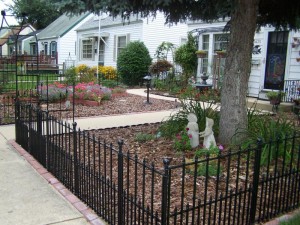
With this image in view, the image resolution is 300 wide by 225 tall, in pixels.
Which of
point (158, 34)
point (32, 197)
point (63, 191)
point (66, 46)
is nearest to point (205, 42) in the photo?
point (158, 34)

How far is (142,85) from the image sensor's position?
1934cm

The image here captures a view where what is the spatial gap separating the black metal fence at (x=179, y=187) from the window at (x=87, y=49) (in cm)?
2089

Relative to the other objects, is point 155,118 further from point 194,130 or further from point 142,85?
point 142,85

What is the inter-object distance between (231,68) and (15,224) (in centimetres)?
393

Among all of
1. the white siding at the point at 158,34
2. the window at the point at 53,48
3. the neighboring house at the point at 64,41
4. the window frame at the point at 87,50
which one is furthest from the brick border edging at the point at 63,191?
the window at the point at 53,48

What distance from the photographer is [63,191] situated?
457 centimetres

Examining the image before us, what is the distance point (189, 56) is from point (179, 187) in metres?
13.6

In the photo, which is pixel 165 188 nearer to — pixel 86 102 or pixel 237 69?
pixel 237 69

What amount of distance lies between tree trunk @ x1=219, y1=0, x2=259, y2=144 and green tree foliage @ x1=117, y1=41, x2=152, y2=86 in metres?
13.2

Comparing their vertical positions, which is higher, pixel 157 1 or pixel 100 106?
pixel 157 1

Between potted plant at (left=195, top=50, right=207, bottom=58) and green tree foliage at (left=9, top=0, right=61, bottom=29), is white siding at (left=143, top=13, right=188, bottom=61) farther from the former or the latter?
green tree foliage at (left=9, top=0, right=61, bottom=29)

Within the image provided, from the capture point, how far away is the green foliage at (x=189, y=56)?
17.4 m

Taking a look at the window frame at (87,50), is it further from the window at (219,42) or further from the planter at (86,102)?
the planter at (86,102)

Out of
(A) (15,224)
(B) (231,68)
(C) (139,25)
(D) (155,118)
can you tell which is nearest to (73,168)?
(A) (15,224)
